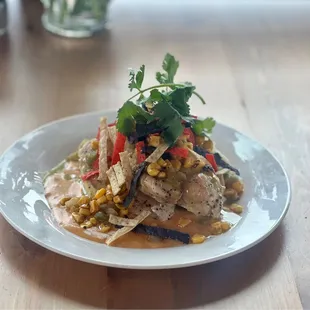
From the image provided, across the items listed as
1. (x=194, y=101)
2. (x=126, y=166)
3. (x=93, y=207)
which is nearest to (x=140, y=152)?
(x=126, y=166)

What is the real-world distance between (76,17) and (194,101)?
63cm

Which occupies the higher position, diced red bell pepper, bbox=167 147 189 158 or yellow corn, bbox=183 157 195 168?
diced red bell pepper, bbox=167 147 189 158

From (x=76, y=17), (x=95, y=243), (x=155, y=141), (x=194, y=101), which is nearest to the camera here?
(x=95, y=243)

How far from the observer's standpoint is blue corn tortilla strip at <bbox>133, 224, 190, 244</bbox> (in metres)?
1.26

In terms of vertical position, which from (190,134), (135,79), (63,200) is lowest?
(63,200)

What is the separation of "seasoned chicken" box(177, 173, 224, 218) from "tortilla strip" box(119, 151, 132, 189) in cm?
11

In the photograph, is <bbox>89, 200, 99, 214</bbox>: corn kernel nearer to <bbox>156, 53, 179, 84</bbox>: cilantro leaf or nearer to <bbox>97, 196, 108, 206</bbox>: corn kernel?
<bbox>97, 196, 108, 206</bbox>: corn kernel

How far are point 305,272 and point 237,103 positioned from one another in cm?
80

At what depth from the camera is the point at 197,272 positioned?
123 centimetres

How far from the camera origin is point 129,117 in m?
1.36

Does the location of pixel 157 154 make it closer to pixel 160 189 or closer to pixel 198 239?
pixel 160 189

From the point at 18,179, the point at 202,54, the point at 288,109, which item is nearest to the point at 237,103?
the point at 288,109

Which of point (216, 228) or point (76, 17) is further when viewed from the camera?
point (76, 17)

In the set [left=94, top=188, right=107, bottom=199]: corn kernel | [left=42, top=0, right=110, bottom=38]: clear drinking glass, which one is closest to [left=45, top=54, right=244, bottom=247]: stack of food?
[left=94, top=188, right=107, bottom=199]: corn kernel
